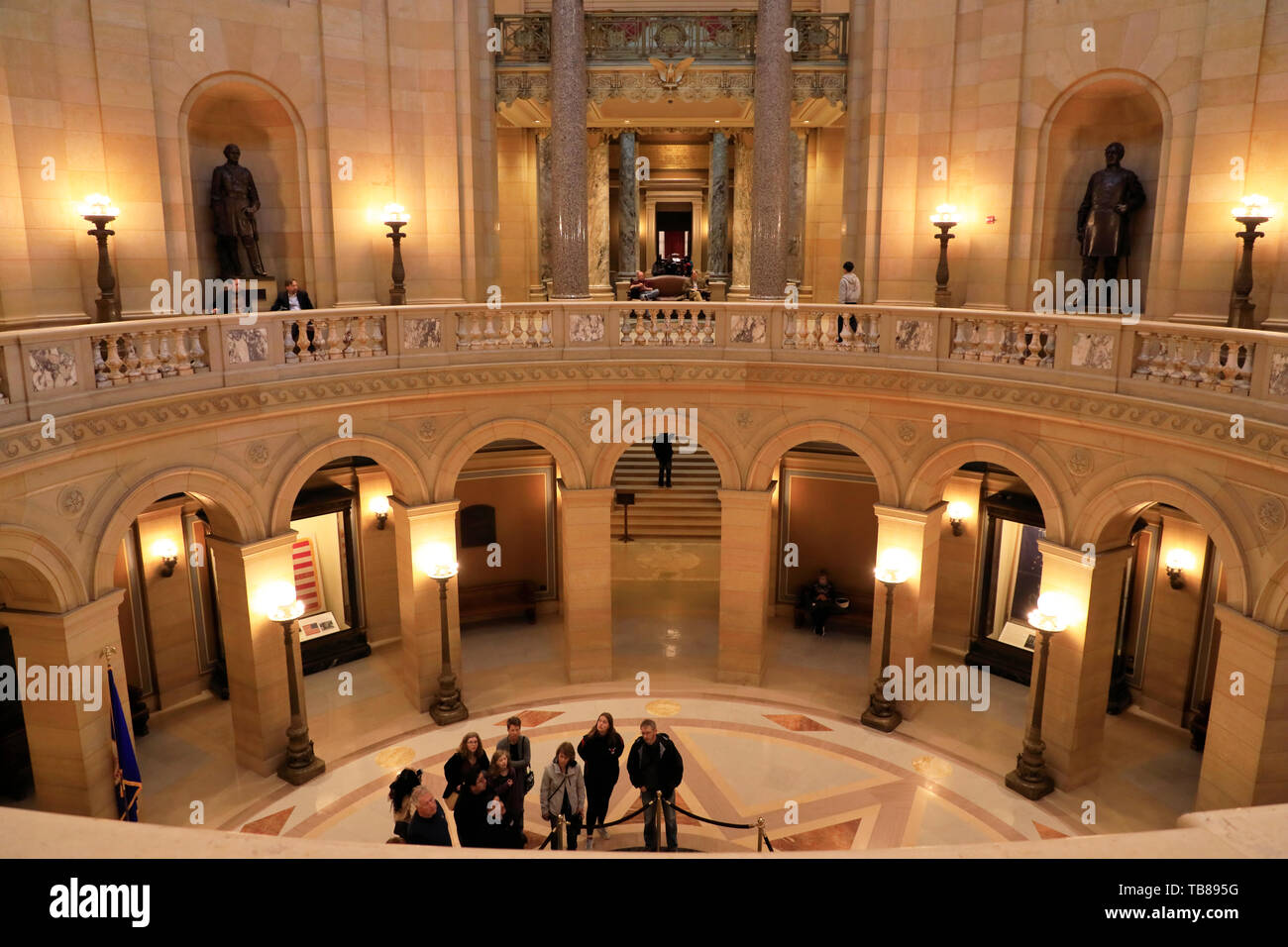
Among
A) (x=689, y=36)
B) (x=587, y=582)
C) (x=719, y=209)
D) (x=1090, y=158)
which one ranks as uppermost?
(x=689, y=36)

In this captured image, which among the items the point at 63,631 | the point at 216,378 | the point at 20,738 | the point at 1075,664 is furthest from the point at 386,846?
the point at 20,738

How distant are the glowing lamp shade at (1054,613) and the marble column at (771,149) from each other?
7.26 m

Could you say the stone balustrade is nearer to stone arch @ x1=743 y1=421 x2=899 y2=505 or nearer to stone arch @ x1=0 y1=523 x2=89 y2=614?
stone arch @ x1=743 y1=421 x2=899 y2=505

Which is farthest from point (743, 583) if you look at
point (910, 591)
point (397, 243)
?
point (397, 243)

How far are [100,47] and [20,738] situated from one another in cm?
1021

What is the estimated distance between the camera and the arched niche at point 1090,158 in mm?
16078

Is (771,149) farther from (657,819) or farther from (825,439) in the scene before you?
(657,819)

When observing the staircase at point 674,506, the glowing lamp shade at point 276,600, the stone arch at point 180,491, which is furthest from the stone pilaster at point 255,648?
the staircase at point 674,506

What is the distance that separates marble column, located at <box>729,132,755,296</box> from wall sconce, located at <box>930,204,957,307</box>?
8.63 metres

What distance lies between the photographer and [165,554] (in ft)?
53.5

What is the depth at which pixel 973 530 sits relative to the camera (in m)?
18.3

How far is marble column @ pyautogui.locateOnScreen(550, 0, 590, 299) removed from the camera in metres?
17.8

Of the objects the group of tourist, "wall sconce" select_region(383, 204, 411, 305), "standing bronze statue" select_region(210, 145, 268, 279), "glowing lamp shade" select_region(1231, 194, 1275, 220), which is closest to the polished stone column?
"wall sconce" select_region(383, 204, 411, 305)

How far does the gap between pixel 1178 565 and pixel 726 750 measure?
26.4ft
